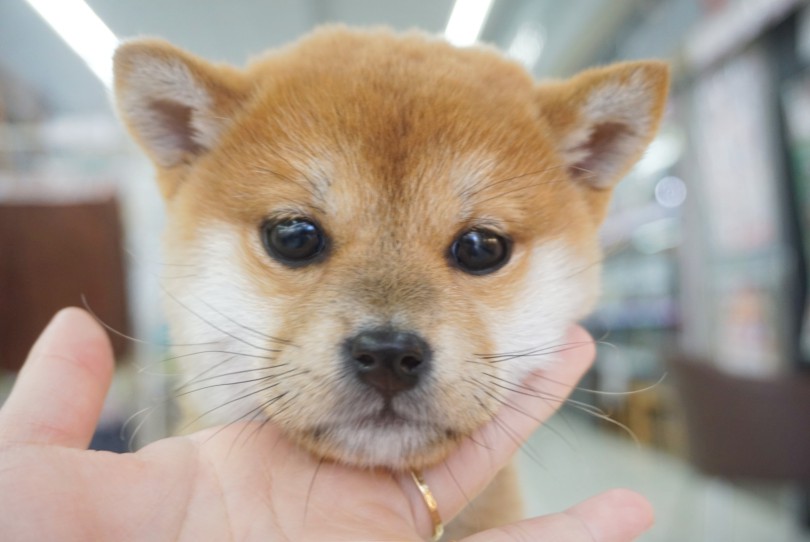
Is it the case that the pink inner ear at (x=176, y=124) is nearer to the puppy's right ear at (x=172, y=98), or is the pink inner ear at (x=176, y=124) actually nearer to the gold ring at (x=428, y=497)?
the puppy's right ear at (x=172, y=98)

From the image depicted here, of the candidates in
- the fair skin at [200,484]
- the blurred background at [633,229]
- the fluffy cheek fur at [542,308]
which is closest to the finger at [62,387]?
the fair skin at [200,484]

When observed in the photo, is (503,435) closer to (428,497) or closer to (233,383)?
(428,497)

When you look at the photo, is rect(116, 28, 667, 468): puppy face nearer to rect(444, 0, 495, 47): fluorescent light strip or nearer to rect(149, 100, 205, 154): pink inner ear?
rect(149, 100, 205, 154): pink inner ear

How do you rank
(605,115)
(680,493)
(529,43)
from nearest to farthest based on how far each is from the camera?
(605,115), (529,43), (680,493)

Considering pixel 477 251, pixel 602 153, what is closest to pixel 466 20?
pixel 602 153

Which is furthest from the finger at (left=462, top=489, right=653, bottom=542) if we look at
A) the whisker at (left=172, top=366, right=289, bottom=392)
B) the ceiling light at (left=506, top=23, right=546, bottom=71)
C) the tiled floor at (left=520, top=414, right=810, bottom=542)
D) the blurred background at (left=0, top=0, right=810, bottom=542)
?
the ceiling light at (left=506, top=23, right=546, bottom=71)

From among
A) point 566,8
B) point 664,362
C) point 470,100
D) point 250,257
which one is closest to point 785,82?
point 664,362
